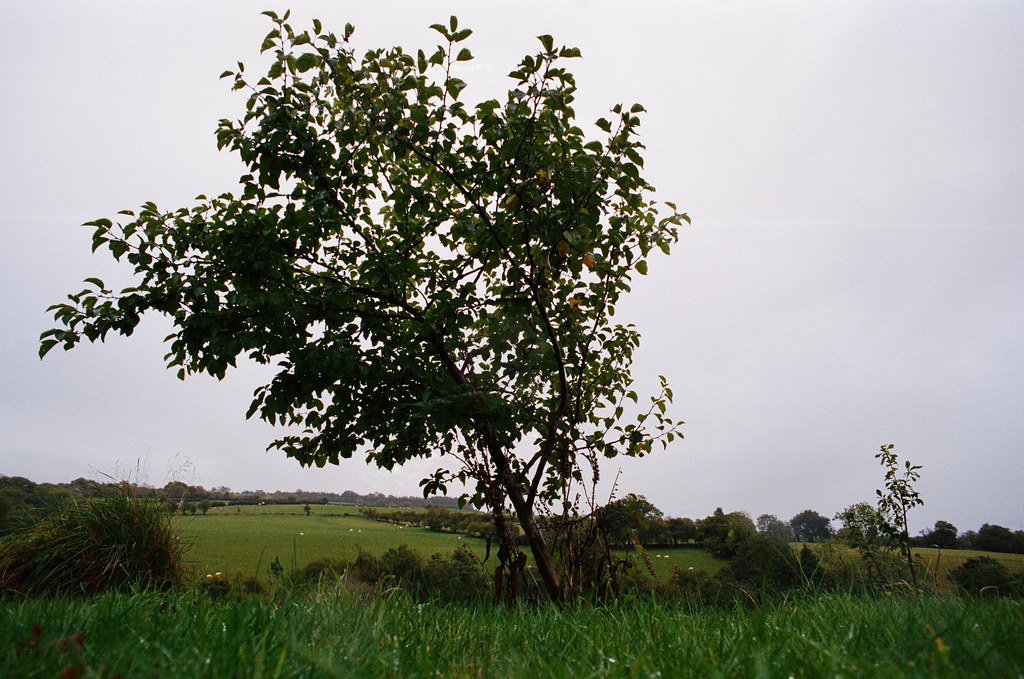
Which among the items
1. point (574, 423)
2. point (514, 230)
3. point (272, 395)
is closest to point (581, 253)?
point (514, 230)

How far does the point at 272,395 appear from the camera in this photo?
3135mm

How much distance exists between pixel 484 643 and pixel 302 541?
4.74 meters

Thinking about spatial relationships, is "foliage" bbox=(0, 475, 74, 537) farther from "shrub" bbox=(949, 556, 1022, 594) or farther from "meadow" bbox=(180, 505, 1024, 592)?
"shrub" bbox=(949, 556, 1022, 594)

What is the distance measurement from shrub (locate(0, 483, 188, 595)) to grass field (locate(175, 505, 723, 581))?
Answer: 0.77 ft

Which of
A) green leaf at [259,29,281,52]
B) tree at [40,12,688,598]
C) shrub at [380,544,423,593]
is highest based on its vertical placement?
green leaf at [259,29,281,52]

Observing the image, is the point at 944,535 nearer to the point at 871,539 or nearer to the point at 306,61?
the point at 871,539

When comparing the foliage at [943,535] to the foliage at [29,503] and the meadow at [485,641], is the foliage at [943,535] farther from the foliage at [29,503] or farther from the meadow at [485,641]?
the foliage at [29,503]

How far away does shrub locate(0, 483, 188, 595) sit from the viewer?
4250mm

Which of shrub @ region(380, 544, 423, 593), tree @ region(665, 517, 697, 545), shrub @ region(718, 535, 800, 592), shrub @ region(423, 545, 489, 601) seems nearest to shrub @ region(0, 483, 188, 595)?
shrub @ region(380, 544, 423, 593)

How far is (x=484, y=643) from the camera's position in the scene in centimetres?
192

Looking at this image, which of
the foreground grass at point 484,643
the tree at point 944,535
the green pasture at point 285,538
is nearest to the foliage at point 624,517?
the foreground grass at point 484,643

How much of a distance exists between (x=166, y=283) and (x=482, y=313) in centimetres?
196

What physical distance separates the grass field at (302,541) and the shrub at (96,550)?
24 centimetres

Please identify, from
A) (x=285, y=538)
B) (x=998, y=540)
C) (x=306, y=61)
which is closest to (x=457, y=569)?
(x=285, y=538)
